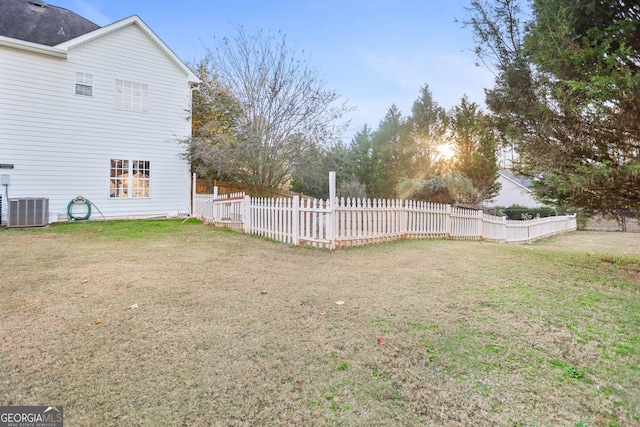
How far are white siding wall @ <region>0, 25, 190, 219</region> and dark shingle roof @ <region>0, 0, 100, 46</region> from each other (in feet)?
3.70

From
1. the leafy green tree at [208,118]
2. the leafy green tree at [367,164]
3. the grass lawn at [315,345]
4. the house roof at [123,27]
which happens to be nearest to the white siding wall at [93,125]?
the house roof at [123,27]

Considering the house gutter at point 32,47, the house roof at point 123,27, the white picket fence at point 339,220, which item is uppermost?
the house roof at point 123,27

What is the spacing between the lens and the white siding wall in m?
10.3

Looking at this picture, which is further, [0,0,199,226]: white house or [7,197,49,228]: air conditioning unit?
[0,0,199,226]: white house

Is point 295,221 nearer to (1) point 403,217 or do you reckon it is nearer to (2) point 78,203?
(1) point 403,217

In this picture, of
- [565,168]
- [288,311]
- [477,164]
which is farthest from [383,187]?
[288,311]

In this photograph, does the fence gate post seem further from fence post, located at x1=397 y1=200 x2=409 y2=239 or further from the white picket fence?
fence post, located at x1=397 y1=200 x2=409 y2=239

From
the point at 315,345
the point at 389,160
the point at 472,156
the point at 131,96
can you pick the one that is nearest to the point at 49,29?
the point at 131,96

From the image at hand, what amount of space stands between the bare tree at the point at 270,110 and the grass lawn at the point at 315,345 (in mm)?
6616

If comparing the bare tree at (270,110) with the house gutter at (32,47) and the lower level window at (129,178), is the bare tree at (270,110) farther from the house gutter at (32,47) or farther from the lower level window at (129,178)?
the house gutter at (32,47)

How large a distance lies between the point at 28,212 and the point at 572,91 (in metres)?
13.6

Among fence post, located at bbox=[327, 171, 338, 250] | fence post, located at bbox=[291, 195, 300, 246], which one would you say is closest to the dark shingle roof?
fence post, located at bbox=[291, 195, 300, 246]

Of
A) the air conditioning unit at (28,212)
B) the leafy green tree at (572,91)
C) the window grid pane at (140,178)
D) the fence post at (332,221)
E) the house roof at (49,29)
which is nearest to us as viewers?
the leafy green tree at (572,91)

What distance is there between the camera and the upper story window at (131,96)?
11961 millimetres
